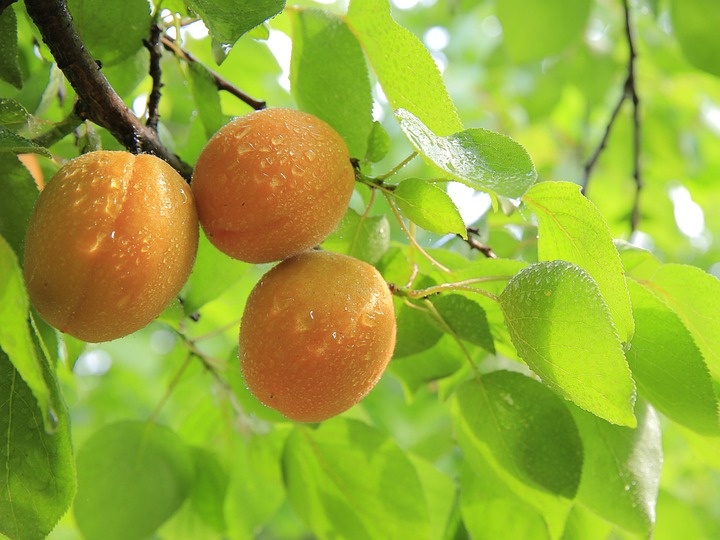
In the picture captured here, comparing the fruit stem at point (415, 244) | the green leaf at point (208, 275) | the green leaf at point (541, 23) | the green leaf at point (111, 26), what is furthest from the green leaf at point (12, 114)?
the green leaf at point (541, 23)

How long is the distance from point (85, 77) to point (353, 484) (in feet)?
1.86

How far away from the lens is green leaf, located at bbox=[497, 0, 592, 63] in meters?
1.38

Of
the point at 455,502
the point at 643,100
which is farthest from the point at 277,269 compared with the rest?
the point at 643,100

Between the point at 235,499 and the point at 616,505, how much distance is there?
1.98 feet

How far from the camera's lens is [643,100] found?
7.33 feet

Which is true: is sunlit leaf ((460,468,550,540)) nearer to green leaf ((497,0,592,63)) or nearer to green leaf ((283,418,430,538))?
green leaf ((283,418,430,538))

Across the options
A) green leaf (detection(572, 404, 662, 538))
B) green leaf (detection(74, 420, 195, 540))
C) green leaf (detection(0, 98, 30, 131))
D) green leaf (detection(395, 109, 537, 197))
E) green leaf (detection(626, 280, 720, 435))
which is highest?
green leaf (detection(0, 98, 30, 131))

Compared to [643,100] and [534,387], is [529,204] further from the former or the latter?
[643,100]

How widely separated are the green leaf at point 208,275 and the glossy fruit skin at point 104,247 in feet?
0.90

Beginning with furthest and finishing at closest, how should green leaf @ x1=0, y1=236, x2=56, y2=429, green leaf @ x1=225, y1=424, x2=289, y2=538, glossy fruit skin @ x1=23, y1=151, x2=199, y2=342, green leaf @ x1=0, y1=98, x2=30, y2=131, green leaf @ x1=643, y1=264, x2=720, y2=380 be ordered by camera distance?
green leaf @ x1=225, y1=424, x2=289, y2=538
green leaf @ x1=643, y1=264, x2=720, y2=380
green leaf @ x1=0, y1=98, x2=30, y2=131
glossy fruit skin @ x1=23, y1=151, x2=199, y2=342
green leaf @ x1=0, y1=236, x2=56, y2=429

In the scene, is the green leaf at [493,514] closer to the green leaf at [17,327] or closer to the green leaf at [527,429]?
the green leaf at [527,429]

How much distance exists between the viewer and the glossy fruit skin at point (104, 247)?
0.55 meters

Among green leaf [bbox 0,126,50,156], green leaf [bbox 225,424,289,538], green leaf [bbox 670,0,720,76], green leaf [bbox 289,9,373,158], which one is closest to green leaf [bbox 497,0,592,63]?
green leaf [bbox 670,0,720,76]

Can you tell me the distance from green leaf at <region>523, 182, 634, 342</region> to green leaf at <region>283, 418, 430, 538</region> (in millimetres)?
370
